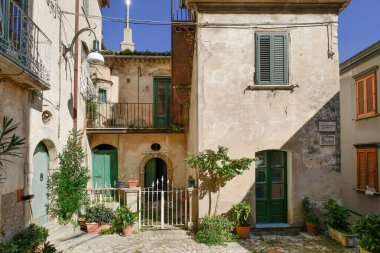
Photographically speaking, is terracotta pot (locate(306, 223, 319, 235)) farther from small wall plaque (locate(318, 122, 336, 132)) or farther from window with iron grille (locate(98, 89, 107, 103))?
window with iron grille (locate(98, 89, 107, 103))

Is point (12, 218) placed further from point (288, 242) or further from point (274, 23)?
point (274, 23)

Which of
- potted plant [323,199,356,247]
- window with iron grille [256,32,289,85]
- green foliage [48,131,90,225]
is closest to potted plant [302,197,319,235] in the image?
potted plant [323,199,356,247]

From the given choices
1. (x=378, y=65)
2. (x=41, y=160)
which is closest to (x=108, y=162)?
(x=41, y=160)

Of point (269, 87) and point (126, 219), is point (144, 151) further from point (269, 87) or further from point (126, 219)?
point (269, 87)

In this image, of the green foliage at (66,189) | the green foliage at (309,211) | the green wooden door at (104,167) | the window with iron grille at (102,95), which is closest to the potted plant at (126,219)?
the green foliage at (66,189)

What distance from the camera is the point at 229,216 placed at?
766 cm

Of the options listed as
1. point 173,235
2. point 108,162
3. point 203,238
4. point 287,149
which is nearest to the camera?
point 203,238

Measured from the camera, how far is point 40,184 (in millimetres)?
7395

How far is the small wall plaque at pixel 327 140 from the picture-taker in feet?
27.0

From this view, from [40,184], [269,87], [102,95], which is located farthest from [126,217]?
[102,95]

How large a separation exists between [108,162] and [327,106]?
30.4 feet

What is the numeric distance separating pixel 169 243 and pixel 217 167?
2334 mm

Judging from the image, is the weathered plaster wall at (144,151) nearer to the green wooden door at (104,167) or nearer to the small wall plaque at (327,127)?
the green wooden door at (104,167)

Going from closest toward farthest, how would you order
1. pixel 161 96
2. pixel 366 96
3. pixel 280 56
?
pixel 280 56
pixel 366 96
pixel 161 96
